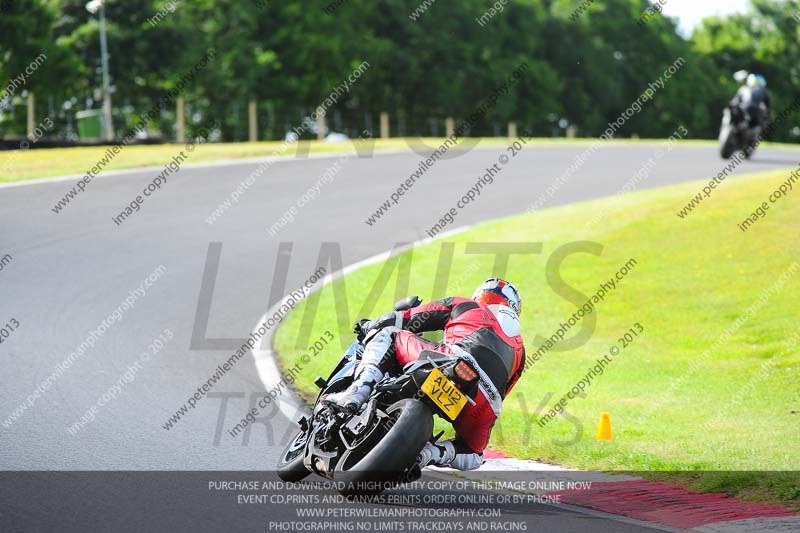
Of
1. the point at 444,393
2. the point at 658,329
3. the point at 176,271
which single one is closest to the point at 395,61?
the point at 176,271

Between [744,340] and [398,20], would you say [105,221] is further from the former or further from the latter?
[398,20]

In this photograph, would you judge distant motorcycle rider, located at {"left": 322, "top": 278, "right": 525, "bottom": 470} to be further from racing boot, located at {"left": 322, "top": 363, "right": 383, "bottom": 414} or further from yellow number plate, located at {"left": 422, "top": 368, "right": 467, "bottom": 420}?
yellow number plate, located at {"left": 422, "top": 368, "right": 467, "bottom": 420}

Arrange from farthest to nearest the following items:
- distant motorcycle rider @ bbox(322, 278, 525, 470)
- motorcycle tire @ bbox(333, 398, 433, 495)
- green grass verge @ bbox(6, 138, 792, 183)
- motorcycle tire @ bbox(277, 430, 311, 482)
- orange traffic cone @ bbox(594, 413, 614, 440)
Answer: green grass verge @ bbox(6, 138, 792, 183) < orange traffic cone @ bbox(594, 413, 614, 440) < motorcycle tire @ bbox(277, 430, 311, 482) < distant motorcycle rider @ bbox(322, 278, 525, 470) < motorcycle tire @ bbox(333, 398, 433, 495)

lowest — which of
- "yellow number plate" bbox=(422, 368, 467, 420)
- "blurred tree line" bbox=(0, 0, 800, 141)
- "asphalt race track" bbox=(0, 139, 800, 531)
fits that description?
"blurred tree line" bbox=(0, 0, 800, 141)

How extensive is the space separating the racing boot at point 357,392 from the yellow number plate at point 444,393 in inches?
18.5

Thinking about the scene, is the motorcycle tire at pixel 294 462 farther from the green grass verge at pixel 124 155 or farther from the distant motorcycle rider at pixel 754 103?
the distant motorcycle rider at pixel 754 103

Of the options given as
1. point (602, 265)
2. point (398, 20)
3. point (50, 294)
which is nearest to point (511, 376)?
point (50, 294)

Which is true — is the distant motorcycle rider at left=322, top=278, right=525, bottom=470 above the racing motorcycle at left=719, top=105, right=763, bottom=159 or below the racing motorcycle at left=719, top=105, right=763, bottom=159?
above

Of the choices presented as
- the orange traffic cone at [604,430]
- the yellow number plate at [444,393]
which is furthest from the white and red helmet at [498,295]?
the orange traffic cone at [604,430]

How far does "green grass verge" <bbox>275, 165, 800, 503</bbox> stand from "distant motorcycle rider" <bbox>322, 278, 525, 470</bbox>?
4.62 feet

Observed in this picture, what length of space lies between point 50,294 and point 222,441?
547cm

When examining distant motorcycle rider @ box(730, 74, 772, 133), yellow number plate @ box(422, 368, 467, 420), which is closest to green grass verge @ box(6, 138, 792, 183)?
distant motorcycle rider @ box(730, 74, 772, 133)

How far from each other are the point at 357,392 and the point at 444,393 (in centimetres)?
60

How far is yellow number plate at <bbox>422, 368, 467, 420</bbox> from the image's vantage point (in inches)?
253
